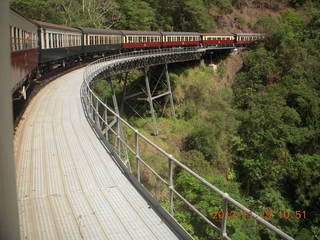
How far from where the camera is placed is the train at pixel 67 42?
29.5 feet

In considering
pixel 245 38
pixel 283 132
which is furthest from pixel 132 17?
pixel 283 132

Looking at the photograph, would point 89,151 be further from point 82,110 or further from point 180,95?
point 180,95

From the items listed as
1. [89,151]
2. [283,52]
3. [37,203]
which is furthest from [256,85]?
[37,203]

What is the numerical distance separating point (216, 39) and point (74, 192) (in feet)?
120

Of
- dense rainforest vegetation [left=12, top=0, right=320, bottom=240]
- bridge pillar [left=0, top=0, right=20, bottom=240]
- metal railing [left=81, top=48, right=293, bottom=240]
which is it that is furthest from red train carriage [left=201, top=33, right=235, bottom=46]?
bridge pillar [left=0, top=0, right=20, bottom=240]

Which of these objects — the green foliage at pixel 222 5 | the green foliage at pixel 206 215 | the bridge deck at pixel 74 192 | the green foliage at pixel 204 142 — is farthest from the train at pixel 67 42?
the green foliage at pixel 204 142

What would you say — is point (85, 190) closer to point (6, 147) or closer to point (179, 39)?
point (6, 147)

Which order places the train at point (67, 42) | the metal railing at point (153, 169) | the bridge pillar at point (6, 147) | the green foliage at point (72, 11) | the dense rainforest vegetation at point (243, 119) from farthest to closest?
the green foliage at point (72, 11) < the dense rainforest vegetation at point (243, 119) < the train at point (67, 42) < the metal railing at point (153, 169) < the bridge pillar at point (6, 147)

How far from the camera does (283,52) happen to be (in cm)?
3247

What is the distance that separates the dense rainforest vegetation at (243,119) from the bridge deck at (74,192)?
7696 millimetres

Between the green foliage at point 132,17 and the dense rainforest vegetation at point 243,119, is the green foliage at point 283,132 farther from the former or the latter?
the green foliage at point 132,17

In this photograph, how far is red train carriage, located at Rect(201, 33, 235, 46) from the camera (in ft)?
126

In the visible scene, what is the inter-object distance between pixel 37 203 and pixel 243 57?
1435 inches

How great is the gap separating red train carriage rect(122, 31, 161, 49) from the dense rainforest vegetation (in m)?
3.89
